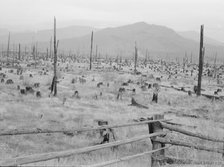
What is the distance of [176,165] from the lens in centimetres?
754

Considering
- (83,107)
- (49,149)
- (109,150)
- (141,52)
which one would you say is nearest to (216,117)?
(83,107)

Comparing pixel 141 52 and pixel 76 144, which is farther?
pixel 141 52

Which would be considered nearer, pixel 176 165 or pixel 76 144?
pixel 176 165

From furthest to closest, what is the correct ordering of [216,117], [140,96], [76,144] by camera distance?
[140,96] < [216,117] < [76,144]

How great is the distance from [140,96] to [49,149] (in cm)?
1500

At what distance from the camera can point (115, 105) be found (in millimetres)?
20078

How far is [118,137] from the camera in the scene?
38.9 ft

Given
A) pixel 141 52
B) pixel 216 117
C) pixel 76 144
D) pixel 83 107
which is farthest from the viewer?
pixel 141 52

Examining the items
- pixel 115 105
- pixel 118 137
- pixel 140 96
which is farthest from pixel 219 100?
pixel 118 137

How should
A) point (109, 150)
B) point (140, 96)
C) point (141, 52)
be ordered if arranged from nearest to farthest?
point (109, 150)
point (140, 96)
point (141, 52)

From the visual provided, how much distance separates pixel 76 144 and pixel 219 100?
14.8 metres

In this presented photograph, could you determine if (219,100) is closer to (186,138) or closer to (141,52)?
(186,138)

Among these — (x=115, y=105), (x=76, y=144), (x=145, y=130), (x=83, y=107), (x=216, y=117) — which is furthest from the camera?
(x=115, y=105)

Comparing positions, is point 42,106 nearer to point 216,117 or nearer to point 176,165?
point 216,117
